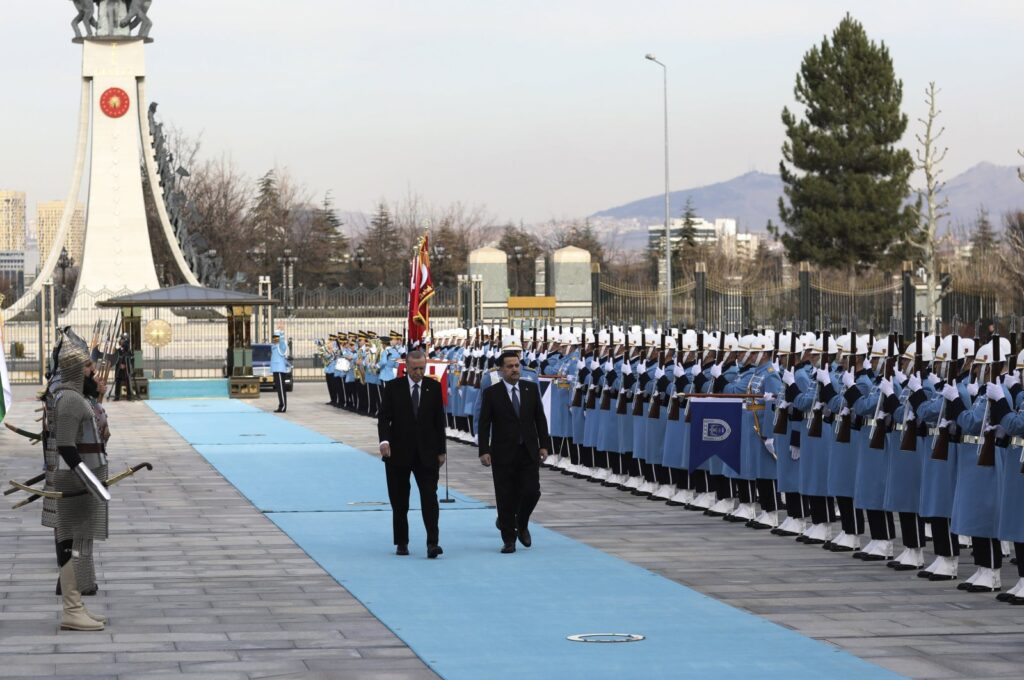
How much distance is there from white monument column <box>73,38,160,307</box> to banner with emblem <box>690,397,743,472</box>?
49.2 meters

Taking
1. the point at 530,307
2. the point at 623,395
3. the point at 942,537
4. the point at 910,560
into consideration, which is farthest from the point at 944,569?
the point at 530,307

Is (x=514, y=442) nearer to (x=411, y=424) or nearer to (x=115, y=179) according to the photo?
(x=411, y=424)

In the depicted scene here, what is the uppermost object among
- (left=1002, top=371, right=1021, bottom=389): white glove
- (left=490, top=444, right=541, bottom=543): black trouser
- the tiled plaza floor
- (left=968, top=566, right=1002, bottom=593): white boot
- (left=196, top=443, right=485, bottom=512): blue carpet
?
(left=1002, top=371, right=1021, bottom=389): white glove

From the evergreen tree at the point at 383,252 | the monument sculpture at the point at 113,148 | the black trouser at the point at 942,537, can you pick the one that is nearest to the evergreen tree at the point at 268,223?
the evergreen tree at the point at 383,252

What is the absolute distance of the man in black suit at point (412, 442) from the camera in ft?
46.3

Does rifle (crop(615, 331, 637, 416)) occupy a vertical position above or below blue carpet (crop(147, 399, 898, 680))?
above

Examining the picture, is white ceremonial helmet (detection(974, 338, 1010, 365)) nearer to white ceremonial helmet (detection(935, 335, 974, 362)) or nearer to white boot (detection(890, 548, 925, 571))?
white ceremonial helmet (detection(935, 335, 974, 362))

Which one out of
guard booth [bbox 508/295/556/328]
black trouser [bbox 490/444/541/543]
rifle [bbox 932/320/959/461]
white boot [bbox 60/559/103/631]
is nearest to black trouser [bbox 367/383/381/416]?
guard booth [bbox 508/295/556/328]

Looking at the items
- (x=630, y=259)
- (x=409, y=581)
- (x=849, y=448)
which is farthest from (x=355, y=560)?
(x=630, y=259)

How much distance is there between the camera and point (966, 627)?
1040 cm

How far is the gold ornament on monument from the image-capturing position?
50.8 m

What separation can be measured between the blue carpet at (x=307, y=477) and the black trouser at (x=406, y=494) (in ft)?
11.3

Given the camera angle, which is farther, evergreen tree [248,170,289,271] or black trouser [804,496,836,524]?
evergreen tree [248,170,289,271]

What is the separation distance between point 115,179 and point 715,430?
50667mm
